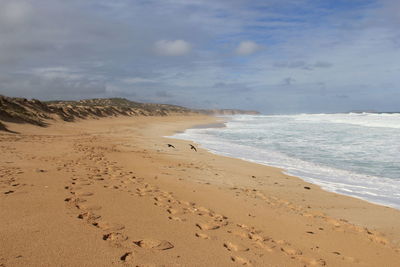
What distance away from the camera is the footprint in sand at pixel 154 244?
360cm

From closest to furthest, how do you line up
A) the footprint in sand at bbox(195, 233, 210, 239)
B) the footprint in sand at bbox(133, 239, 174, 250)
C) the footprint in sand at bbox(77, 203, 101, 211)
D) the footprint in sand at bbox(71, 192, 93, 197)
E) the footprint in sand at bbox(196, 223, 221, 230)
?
1. the footprint in sand at bbox(133, 239, 174, 250)
2. the footprint in sand at bbox(195, 233, 210, 239)
3. the footprint in sand at bbox(196, 223, 221, 230)
4. the footprint in sand at bbox(77, 203, 101, 211)
5. the footprint in sand at bbox(71, 192, 93, 197)

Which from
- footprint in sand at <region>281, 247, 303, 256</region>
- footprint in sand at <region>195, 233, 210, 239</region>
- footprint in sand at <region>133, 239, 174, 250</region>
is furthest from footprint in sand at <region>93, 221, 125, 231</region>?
footprint in sand at <region>281, 247, 303, 256</region>

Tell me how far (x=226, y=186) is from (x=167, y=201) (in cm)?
234

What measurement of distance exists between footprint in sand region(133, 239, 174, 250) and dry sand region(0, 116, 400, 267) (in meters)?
0.01

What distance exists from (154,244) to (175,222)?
2.82 feet

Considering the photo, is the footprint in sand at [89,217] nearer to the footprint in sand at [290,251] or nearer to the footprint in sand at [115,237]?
the footprint in sand at [115,237]

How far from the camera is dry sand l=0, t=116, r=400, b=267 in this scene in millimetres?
3404

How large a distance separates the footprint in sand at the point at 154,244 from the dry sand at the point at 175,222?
0.04 ft

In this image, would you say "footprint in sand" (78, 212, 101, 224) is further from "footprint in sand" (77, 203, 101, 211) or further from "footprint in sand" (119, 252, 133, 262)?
"footprint in sand" (119, 252, 133, 262)

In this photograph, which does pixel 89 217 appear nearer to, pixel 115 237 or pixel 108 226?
pixel 108 226

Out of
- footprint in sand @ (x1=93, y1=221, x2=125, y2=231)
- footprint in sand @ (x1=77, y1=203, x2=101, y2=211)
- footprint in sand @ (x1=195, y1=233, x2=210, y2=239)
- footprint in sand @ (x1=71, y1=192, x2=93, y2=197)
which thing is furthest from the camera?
footprint in sand @ (x1=71, y1=192, x2=93, y2=197)

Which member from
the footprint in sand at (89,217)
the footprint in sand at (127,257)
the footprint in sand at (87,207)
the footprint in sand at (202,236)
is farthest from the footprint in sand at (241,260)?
the footprint in sand at (87,207)

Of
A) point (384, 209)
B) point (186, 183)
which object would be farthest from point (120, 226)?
point (384, 209)

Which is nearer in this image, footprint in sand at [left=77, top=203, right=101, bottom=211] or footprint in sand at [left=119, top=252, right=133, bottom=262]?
footprint in sand at [left=119, top=252, right=133, bottom=262]
